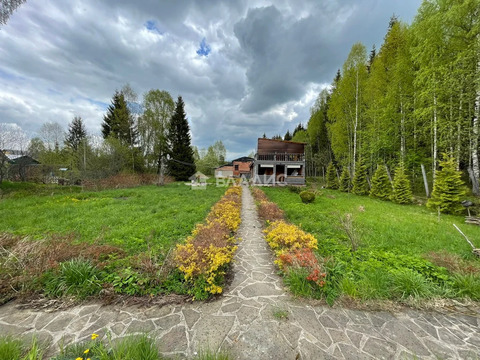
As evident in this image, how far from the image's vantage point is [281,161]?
867 inches

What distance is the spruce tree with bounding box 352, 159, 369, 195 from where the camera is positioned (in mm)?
15195

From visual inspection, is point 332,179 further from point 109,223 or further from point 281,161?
point 109,223

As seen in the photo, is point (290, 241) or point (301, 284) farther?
point (290, 241)

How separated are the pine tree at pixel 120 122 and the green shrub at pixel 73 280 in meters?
23.8

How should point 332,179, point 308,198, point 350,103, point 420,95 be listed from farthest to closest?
point 332,179, point 350,103, point 308,198, point 420,95

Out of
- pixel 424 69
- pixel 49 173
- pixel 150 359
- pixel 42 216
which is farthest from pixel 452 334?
pixel 49 173

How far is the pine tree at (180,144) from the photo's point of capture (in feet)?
86.6

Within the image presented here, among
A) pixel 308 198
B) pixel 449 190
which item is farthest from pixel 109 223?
pixel 449 190

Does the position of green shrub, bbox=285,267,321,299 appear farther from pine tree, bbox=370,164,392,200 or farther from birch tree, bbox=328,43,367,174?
birch tree, bbox=328,43,367,174

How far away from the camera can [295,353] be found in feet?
6.41

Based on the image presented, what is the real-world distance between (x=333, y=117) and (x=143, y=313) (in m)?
22.0

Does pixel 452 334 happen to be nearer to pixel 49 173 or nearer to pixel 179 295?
pixel 179 295

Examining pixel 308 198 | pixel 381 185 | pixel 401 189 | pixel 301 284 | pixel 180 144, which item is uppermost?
pixel 180 144

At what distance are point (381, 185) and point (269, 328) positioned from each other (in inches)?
596
